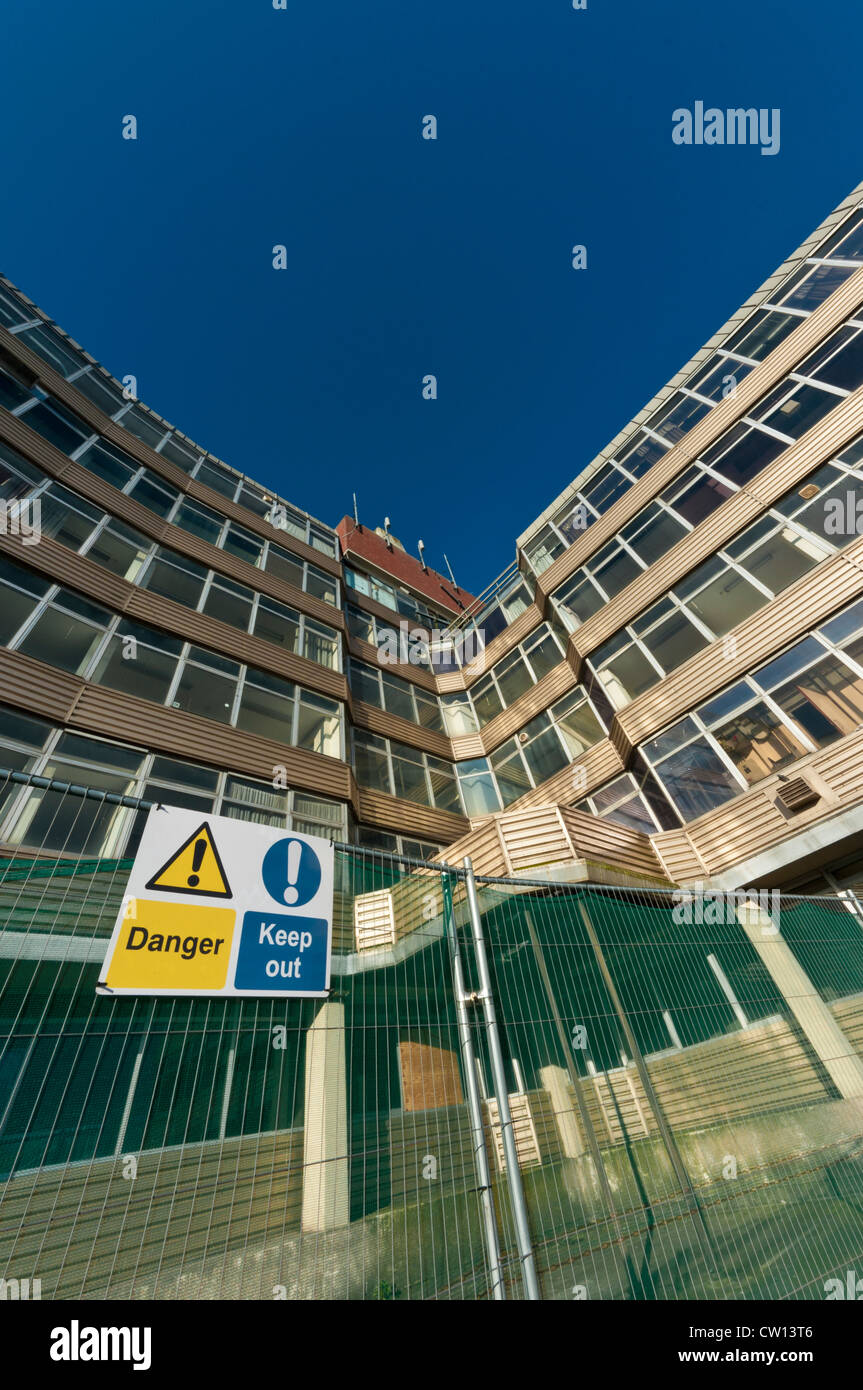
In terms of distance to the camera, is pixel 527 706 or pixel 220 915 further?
pixel 527 706

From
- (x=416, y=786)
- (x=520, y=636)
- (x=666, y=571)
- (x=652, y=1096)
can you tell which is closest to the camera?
(x=652, y=1096)

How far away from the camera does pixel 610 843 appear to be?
10.3 metres

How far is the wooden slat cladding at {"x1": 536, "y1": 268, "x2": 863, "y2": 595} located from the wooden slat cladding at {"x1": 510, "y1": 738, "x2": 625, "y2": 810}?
6.31 m

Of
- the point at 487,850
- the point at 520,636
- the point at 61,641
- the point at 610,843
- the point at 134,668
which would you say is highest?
the point at 520,636

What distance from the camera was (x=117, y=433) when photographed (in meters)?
15.3

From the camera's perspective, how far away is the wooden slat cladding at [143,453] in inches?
551

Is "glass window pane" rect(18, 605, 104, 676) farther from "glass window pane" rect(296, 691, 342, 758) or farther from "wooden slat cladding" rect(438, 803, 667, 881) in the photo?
"wooden slat cladding" rect(438, 803, 667, 881)

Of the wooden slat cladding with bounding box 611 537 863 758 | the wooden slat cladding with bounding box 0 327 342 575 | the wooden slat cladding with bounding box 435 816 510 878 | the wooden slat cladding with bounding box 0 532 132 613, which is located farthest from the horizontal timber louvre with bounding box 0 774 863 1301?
the wooden slat cladding with bounding box 0 327 342 575

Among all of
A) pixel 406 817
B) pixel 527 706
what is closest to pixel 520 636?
pixel 527 706

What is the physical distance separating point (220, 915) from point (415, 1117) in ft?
6.25

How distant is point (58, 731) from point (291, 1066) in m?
8.58

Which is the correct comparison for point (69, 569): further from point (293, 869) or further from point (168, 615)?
point (293, 869)

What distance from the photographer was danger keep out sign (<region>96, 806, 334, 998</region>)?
333cm

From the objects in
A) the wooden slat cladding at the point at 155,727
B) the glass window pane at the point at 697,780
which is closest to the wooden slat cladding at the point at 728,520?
the glass window pane at the point at 697,780
